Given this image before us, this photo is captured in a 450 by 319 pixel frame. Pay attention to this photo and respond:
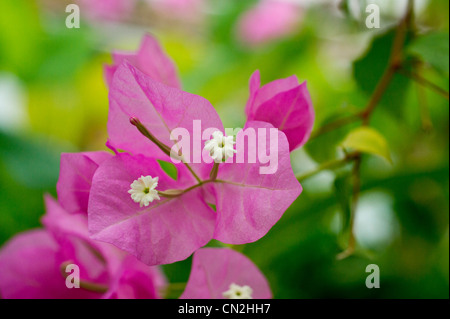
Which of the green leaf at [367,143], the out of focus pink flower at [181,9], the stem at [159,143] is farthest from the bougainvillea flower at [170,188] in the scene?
the out of focus pink flower at [181,9]

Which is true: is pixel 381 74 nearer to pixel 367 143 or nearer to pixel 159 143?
pixel 367 143

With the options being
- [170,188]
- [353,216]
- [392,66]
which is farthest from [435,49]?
[170,188]

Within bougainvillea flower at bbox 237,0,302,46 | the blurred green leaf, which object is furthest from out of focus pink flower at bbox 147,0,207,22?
the blurred green leaf

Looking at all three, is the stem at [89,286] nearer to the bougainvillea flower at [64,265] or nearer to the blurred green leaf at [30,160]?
the bougainvillea flower at [64,265]

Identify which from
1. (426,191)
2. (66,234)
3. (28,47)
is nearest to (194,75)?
(28,47)

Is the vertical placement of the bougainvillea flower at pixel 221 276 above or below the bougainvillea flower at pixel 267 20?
below

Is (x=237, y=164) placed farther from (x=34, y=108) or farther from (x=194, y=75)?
(x=34, y=108)
